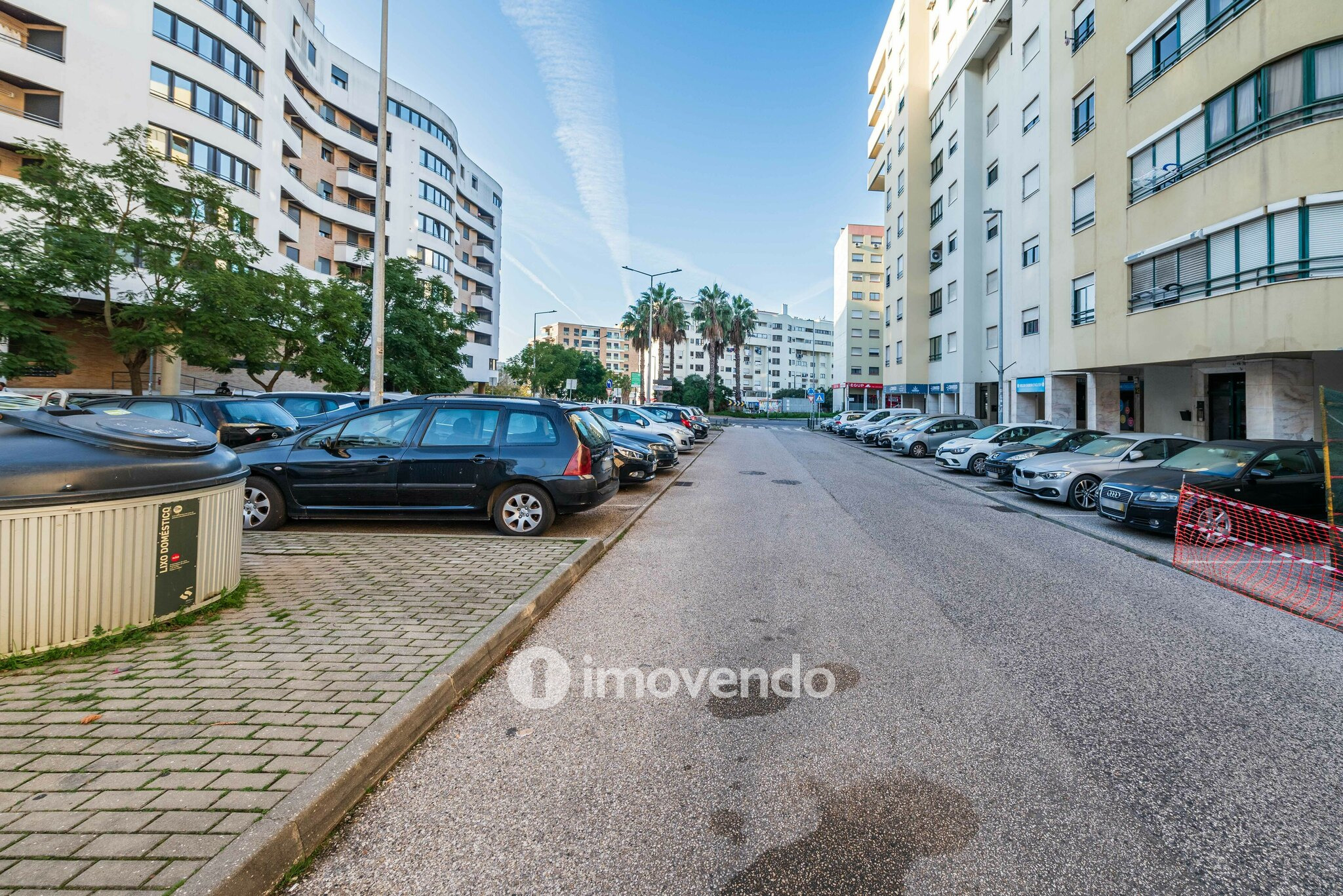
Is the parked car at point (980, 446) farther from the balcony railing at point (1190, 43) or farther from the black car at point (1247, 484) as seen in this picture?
the balcony railing at point (1190, 43)

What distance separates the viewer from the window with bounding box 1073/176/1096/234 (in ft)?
70.5

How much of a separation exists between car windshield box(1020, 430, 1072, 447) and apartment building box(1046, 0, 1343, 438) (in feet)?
11.4

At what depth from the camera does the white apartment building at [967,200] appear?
90.5ft

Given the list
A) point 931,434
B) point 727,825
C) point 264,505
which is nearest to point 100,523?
point 727,825

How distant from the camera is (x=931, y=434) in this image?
25.1 metres

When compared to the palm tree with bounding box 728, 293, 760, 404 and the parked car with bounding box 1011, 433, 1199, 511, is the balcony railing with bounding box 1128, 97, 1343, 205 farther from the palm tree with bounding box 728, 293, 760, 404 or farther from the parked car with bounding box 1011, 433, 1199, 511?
the palm tree with bounding box 728, 293, 760, 404

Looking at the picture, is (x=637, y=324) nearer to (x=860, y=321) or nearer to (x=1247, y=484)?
(x=860, y=321)

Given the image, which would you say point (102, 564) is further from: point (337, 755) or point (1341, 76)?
point (1341, 76)

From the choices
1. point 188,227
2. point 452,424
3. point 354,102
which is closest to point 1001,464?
point 452,424

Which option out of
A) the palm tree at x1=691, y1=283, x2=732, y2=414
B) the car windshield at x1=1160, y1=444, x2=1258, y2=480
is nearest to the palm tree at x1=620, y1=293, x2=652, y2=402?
the palm tree at x1=691, y1=283, x2=732, y2=414

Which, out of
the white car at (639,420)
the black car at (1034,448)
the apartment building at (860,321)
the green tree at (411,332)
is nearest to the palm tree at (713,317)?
the apartment building at (860,321)

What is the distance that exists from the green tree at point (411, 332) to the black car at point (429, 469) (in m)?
24.2

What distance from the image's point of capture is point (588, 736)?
331 centimetres

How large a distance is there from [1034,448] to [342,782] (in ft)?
54.8
